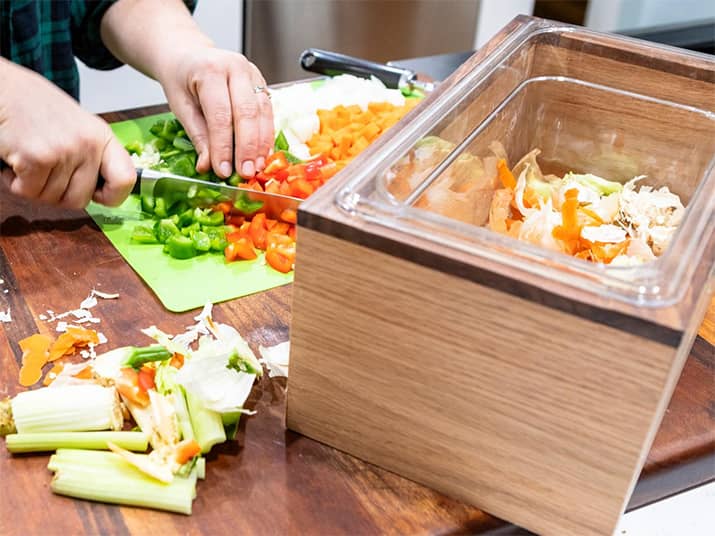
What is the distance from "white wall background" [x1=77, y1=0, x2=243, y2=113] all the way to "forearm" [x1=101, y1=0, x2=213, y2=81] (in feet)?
3.10

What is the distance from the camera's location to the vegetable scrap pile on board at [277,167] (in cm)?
130

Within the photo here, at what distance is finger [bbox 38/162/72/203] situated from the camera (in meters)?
1.21

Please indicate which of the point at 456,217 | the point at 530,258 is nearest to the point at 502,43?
the point at 456,217

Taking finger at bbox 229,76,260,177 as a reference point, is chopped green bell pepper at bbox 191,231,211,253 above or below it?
below

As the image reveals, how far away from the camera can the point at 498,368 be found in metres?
0.79

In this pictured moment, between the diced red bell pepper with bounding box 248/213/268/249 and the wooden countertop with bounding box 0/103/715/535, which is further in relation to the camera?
the diced red bell pepper with bounding box 248/213/268/249

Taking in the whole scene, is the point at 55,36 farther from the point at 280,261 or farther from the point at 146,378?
the point at 146,378

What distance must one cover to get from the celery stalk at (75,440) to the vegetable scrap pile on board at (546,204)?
389 millimetres

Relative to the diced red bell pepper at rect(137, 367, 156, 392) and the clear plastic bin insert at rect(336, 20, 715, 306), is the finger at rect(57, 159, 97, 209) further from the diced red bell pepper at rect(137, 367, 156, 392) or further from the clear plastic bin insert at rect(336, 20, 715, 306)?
the clear plastic bin insert at rect(336, 20, 715, 306)

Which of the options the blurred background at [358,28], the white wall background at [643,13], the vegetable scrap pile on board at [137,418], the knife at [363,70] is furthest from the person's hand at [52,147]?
the white wall background at [643,13]

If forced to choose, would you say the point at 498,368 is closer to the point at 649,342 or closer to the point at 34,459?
the point at 649,342

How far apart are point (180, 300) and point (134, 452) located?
1.04 ft

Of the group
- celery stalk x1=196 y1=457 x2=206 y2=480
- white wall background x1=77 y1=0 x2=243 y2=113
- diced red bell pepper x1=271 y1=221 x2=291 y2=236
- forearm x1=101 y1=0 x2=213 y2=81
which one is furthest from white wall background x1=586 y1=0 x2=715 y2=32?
celery stalk x1=196 y1=457 x2=206 y2=480

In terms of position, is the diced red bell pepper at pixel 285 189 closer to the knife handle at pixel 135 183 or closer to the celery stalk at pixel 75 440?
the knife handle at pixel 135 183
